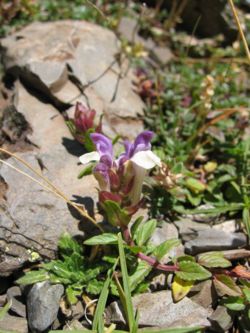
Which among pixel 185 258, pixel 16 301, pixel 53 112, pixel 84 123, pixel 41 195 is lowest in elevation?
pixel 16 301

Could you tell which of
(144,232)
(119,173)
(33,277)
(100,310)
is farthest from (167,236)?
(33,277)

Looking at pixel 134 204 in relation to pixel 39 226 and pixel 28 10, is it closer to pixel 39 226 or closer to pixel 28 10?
pixel 39 226

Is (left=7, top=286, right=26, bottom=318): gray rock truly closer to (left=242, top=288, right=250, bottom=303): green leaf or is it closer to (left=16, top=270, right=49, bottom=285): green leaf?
(left=16, top=270, right=49, bottom=285): green leaf

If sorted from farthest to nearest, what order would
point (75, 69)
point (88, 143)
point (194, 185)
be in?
point (75, 69), point (194, 185), point (88, 143)

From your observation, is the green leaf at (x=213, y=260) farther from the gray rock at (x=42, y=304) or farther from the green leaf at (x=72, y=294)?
the gray rock at (x=42, y=304)

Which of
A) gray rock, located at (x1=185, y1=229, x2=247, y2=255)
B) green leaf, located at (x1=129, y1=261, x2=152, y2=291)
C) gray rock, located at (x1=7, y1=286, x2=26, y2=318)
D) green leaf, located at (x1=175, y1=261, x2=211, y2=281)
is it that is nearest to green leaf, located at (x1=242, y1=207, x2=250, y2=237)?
gray rock, located at (x1=185, y1=229, x2=247, y2=255)

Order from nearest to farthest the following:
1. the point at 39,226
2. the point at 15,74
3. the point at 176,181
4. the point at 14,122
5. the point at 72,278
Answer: the point at 72,278 → the point at 39,226 → the point at 176,181 → the point at 14,122 → the point at 15,74

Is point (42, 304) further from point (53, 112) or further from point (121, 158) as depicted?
point (53, 112)

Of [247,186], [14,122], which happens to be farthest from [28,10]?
[247,186]
